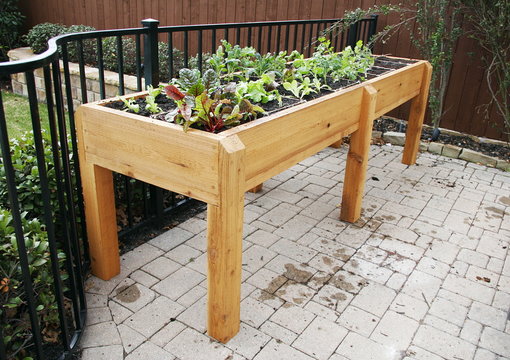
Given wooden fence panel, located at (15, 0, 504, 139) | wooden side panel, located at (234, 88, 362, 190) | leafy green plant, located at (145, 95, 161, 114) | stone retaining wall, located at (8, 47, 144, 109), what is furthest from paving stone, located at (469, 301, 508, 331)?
stone retaining wall, located at (8, 47, 144, 109)

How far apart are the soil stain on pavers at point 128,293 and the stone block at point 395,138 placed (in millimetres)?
3610

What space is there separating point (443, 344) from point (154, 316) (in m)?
1.50

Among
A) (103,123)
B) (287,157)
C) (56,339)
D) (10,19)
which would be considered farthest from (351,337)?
(10,19)

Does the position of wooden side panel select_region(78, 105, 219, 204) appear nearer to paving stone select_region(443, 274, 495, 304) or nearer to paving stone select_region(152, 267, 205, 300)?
paving stone select_region(152, 267, 205, 300)

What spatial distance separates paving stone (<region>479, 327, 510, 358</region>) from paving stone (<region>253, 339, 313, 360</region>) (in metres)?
0.93

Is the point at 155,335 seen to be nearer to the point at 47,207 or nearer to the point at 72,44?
the point at 47,207

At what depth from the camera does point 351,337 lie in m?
2.39

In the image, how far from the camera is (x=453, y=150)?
502 centimetres

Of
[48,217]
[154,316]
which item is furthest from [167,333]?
[48,217]

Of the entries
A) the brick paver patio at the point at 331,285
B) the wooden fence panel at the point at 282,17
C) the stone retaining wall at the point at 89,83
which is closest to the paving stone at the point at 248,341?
the brick paver patio at the point at 331,285

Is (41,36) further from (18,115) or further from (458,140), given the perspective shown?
(458,140)

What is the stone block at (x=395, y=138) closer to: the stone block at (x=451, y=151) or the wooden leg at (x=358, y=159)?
the stone block at (x=451, y=151)

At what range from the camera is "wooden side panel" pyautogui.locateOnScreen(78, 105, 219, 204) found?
6.61 feet

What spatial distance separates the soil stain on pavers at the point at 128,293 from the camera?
2.60 m
